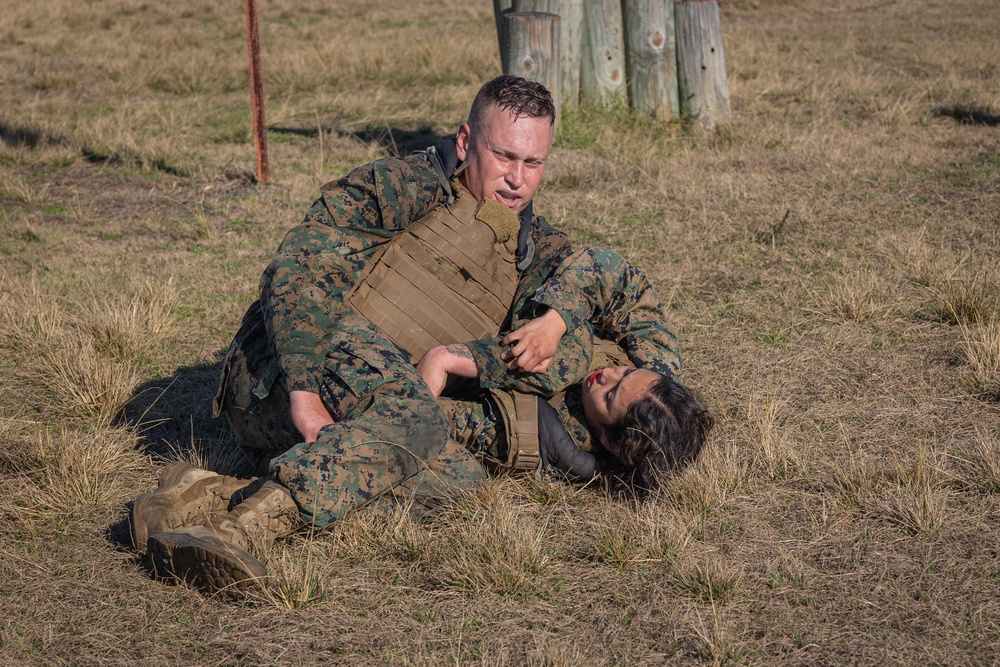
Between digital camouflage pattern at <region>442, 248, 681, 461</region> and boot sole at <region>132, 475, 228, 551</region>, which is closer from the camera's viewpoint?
boot sole at <region>132, 475, 228, 551</region>

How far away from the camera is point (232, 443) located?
415cm

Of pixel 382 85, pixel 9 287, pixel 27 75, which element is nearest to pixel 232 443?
pixel 9 287

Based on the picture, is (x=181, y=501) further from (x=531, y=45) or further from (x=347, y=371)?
(x=531, y=45)

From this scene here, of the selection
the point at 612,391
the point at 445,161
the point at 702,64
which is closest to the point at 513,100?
the point at 445,161

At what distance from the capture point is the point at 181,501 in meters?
3.23

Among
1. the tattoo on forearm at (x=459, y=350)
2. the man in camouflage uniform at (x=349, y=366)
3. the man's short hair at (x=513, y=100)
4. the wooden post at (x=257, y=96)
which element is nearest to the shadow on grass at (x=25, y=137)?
the wooden post at (x=257, y=96)

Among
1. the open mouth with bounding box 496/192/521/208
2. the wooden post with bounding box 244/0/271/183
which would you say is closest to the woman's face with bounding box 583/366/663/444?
the open mouth with bounding box 496/192/521/208

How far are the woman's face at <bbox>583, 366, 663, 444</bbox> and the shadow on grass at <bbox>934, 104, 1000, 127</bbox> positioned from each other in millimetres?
6530

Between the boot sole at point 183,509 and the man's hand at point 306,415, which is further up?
the man's hand at point 306,415

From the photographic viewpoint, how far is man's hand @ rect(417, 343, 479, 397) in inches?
139

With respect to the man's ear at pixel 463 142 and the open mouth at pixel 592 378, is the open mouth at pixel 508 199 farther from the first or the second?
the open mouth at pixel 592 378

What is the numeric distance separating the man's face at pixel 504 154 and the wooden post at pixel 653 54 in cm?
513

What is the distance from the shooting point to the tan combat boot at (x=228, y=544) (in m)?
2.85

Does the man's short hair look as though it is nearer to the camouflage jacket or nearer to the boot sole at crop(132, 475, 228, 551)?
the camouflage jacket
